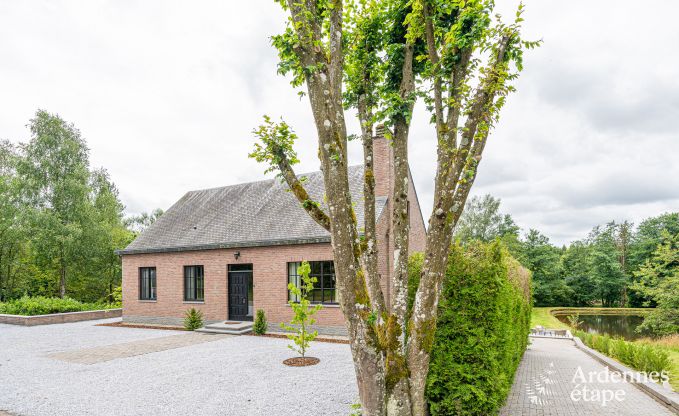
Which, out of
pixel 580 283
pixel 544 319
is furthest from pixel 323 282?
pixel 580 283

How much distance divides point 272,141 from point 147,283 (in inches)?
664

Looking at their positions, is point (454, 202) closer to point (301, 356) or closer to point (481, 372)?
point (481, 372)

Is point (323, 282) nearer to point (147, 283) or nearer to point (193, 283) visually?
point (193, 283)

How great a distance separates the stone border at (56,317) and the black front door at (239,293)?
30.2 ft

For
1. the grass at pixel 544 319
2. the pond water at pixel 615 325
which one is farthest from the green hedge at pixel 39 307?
the grass at pixel 544 319

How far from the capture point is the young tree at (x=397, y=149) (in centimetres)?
385

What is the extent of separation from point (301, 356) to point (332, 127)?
7940 millimetres

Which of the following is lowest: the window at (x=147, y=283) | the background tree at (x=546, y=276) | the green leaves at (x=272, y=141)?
the background tree at (x=546, y=276)

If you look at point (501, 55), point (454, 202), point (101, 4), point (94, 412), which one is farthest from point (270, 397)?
point (101, 4)

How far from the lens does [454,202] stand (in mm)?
4039

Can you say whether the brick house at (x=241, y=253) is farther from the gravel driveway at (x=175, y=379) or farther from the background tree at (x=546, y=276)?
the background tree at (x=546, y=276)

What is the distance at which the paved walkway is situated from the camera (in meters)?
6.30

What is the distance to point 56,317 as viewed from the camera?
17781 mm

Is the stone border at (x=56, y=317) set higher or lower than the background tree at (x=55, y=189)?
lower
